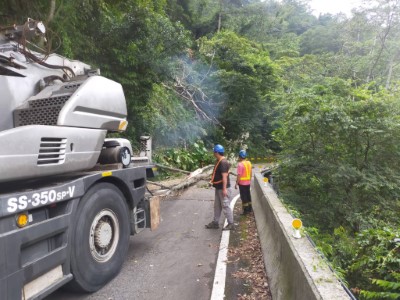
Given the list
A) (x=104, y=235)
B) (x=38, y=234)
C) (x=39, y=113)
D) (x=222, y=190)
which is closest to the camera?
(x=38, y=234)

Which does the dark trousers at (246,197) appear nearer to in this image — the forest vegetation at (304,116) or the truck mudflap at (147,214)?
the forest vegetation at (304,116)

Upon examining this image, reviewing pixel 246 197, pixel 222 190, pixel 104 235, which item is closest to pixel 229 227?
pixel 222 190

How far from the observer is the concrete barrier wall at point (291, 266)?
114 inches

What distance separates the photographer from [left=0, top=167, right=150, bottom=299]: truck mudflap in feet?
10.0

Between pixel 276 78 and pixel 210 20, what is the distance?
437 inches

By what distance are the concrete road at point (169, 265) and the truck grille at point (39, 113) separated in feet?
7.14

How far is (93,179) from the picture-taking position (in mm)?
4367

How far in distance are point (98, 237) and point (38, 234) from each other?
3.85 ft

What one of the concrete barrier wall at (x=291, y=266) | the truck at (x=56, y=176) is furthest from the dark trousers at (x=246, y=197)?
the truck at (x=56, y=176)

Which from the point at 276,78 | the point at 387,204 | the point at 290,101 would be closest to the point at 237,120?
the point at 276,78

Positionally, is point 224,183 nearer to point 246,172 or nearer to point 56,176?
point 246,172

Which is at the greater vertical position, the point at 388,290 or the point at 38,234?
the point at 38,234

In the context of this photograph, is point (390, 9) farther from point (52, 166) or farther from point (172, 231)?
point (52, 166)

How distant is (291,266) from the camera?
371 centimetres
